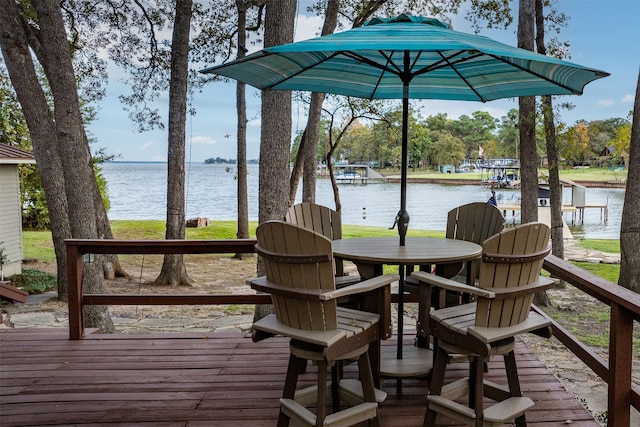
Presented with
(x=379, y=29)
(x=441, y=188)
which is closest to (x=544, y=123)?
(x=379, y=29)

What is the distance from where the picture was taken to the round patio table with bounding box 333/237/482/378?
2.57 meters

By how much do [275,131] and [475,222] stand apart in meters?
2.03

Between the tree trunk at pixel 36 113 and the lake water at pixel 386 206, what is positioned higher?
the tree trunk at pixel 36 113

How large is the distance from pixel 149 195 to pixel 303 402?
3814 centimetres

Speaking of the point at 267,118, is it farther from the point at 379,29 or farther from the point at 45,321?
the point at 45,321

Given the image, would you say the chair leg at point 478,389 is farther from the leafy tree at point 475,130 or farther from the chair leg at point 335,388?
the leafy tree at point 475,130

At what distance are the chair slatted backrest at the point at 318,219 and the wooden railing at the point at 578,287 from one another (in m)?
0.38

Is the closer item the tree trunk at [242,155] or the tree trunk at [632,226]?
the tree trunk at [632,226]

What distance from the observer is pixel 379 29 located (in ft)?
8.50

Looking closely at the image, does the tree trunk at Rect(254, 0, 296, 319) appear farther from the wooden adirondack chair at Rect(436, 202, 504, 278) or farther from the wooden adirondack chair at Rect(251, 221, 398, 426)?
the wooden adirondack chair at Rect(251, 221, 398, 426)

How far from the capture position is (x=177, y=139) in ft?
29.0

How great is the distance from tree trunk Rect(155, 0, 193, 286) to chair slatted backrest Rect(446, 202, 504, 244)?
244 inches

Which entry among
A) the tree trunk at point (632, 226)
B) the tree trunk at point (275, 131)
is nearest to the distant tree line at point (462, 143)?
Result: the tree trunk at point (632, 226)

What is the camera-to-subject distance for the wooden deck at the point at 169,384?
252cm
